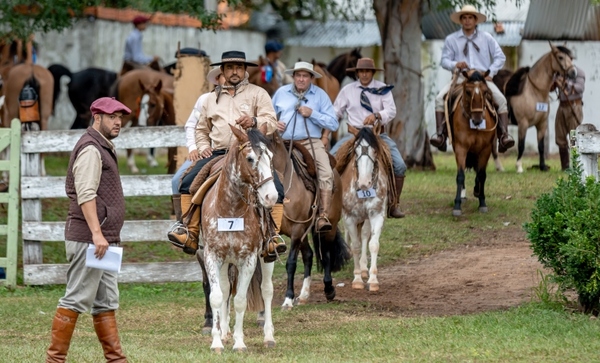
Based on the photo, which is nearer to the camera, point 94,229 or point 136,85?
point 94,229

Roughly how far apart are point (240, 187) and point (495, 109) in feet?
28.3

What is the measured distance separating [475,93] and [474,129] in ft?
2.51

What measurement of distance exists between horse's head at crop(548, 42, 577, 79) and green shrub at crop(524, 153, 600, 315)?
1020 centimetres

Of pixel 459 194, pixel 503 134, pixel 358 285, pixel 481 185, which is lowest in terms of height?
pixel 358 285

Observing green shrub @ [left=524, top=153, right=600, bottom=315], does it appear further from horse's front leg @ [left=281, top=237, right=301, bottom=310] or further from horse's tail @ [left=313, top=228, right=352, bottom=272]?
horse's tail @ [left=313, top=228, right=352, bottom=272]

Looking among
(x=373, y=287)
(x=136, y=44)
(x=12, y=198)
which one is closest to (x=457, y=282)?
(x=373, y=287)

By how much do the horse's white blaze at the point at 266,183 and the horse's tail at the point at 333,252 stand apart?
12.9 ft

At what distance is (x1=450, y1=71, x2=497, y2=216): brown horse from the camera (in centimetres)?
1648

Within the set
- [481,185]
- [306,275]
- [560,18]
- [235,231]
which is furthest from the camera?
[560,18]

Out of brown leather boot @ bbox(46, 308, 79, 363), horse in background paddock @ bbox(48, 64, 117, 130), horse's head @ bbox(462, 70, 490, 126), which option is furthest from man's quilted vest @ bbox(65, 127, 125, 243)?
horse in background paddock @ bbox(48, 64, 117, 130)

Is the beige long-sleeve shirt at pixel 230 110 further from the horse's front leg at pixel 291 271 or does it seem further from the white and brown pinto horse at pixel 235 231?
the horse's front leg at pixel 291 271

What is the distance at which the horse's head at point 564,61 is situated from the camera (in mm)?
20422

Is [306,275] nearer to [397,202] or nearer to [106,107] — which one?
[397,202]

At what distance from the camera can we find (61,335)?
27.0ft
